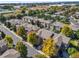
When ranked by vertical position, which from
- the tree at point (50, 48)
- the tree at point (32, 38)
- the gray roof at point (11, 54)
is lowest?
the gray roof at point (11, 54)

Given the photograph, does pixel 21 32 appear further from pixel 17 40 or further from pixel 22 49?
pixel 22 49

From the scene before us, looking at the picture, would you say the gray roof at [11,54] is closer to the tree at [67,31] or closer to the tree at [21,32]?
the tree at [21,32]

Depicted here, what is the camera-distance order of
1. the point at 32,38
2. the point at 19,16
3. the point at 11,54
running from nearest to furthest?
the point at 11,54 → the point at 32,38 → the point at 19,16

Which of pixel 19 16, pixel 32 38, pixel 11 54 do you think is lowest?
pixel 11 54

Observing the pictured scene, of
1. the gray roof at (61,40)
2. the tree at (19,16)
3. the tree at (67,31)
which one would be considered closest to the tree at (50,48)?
the gray roof at (61,40)

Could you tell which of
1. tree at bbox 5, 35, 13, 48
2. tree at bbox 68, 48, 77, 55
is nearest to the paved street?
tree at bbox 5, 35, 13, 48

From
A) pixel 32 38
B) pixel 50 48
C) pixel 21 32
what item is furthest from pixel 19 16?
pixel 50 48

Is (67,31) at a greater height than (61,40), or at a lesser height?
greater

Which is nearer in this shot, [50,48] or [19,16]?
[50,48]

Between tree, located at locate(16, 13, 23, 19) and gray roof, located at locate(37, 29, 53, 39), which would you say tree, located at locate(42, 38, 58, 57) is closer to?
gray roof, located at locate(37, 29, 53, 39)
